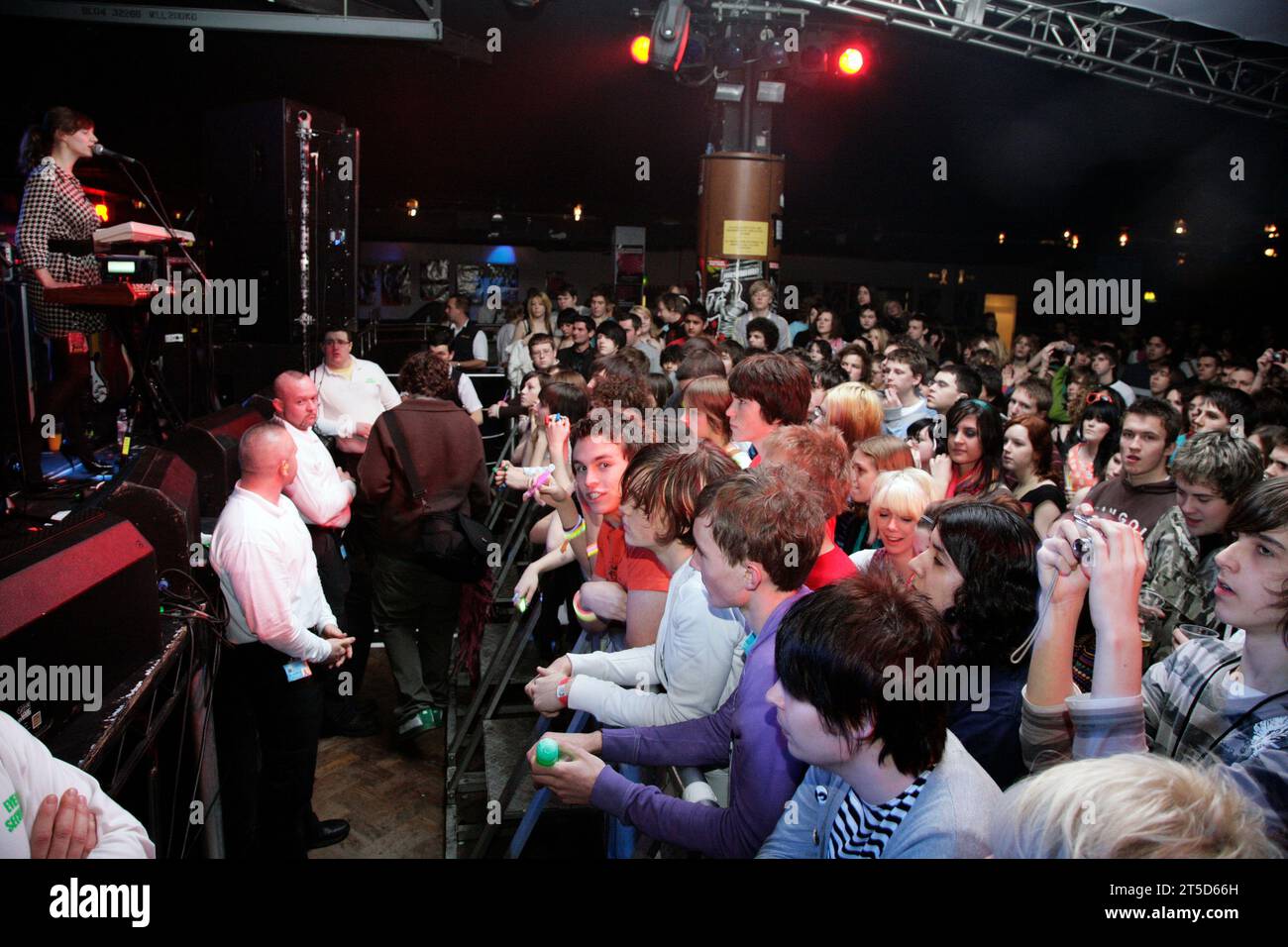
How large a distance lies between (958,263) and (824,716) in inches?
643

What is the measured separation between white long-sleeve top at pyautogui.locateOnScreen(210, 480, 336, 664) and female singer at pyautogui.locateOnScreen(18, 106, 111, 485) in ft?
5.98

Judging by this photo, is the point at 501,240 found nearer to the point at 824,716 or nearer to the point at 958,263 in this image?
the point at 958,263

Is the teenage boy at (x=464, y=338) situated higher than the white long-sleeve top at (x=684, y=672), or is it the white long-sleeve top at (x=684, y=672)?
the teenage boy at (x=464, y=338)

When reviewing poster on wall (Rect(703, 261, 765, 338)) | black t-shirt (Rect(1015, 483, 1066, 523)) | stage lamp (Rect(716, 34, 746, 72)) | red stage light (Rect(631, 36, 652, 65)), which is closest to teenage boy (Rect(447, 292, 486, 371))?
poster on wall (Rect(703, 261, 765, 338))

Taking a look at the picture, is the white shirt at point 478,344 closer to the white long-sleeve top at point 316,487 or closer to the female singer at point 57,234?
the female singer at point 57,234

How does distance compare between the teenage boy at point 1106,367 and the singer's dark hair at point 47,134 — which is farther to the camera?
the teenage boy at point 1106,367

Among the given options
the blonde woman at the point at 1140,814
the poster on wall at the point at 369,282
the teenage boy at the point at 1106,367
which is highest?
the poster on wall at the point at 369,282

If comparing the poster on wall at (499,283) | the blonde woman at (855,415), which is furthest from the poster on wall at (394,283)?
the blonde woman at (855,415)

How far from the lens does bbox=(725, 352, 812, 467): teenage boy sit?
3.06 m

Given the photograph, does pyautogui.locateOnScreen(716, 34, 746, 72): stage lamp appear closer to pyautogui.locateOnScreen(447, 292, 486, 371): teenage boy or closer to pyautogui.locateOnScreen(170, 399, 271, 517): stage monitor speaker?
pyautogui.locateOnScreen(447, 292, 486, 371): teenage boy

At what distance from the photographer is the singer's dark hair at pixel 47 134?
4301 mm

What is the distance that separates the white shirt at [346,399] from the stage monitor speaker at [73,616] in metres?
2.43

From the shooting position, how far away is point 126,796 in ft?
7.70
